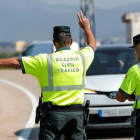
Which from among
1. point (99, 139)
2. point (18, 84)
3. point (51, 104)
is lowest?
point (18, 84)

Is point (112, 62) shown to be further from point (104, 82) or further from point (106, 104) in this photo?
point (106, 104)

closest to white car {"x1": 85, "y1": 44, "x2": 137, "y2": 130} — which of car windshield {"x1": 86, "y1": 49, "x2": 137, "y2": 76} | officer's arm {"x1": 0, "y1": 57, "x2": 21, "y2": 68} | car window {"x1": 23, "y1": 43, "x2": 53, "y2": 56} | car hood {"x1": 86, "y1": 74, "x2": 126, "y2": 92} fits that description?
car hood {"x1": 86, "y1": 74, "x2": 126, "y2": 92}

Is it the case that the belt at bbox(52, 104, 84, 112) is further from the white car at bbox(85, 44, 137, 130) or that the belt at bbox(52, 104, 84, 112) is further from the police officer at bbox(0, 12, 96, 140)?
the white car at bbox(85, 44, 137, 130)

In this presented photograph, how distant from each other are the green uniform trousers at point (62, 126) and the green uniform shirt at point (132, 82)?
1.64 ft

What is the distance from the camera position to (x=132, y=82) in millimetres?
4191

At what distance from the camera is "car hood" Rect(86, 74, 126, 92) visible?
7.73m

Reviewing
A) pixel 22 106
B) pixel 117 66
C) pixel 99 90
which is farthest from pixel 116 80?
pixel 22 106

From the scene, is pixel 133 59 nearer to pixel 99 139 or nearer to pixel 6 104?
pixel 99 139

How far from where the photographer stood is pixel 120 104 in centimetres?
763

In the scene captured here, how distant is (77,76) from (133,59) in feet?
15.8

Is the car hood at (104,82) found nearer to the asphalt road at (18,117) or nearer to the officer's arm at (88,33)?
the asphalt road at (18,117)

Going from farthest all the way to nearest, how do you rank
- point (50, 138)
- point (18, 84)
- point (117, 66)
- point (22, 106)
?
point (18, 84) → point (22, 106) → point (117, 66) → point (50, 138)

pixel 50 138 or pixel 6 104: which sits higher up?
pixel 50 138

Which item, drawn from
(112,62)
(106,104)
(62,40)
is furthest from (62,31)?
(112,62)
